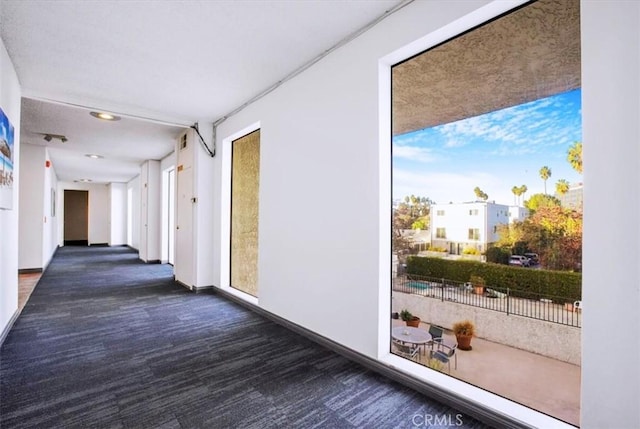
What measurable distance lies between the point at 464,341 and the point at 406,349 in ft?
1.77

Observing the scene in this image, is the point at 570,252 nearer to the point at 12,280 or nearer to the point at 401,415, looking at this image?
the point at 401,415

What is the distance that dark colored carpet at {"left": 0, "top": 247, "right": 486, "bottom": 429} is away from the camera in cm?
189

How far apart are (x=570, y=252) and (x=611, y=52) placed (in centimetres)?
109

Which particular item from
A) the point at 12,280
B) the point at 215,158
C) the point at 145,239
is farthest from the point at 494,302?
the point at 145,239

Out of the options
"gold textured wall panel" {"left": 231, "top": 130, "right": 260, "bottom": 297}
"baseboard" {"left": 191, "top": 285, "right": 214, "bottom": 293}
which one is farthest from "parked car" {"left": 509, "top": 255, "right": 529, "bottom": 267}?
"baseboard" {"left": 191, "top": 285, "right": 214, "bottom": 293}

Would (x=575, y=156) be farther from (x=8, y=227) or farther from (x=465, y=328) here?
(x=8, y=227)

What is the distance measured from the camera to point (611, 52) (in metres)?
1.47

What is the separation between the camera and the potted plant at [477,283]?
2566 mm

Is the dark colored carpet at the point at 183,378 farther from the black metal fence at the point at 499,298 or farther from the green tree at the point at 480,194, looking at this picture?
the green tree at the point at 480,194

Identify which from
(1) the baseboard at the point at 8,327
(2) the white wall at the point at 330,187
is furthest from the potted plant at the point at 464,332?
(1) the baseboard at the point at 8,327

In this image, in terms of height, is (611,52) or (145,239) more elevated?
(611,52)

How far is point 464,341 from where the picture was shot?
2787 mm

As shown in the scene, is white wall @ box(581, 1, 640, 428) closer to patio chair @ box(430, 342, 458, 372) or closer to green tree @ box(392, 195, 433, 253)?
patio chair @ box(430, 342, 458, 372)

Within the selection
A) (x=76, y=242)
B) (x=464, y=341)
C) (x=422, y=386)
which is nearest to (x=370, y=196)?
(x=422, y=386)
